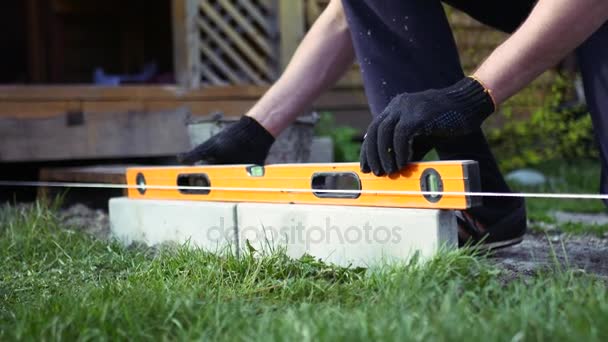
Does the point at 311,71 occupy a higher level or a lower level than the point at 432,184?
higher

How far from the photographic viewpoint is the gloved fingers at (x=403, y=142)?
1.74m

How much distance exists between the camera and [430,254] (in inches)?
68.4

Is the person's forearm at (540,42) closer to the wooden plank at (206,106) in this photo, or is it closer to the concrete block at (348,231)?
the concrete block at (348,231)

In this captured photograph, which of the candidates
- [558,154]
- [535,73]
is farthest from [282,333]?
[558,154]

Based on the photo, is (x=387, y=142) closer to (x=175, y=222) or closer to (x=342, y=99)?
(x=175, y=222)

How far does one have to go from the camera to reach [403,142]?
1749mm

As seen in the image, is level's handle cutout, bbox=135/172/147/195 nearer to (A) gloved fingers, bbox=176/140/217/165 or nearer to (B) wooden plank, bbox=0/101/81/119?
(A) gloved fingers, bbox=176/140/217/165

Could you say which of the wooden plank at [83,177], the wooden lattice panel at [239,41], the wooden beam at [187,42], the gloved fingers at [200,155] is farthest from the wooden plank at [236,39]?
the gloved fingers at [200,155]

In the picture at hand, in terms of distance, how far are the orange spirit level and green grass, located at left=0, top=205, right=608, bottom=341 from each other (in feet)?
0.55

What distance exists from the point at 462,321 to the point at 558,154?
4.98m

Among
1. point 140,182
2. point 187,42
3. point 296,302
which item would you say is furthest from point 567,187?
point 296,302

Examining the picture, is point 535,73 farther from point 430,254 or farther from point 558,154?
point 558,154

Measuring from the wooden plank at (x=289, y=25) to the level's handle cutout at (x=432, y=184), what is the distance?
369 centimetres

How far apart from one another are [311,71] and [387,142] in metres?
0.68
